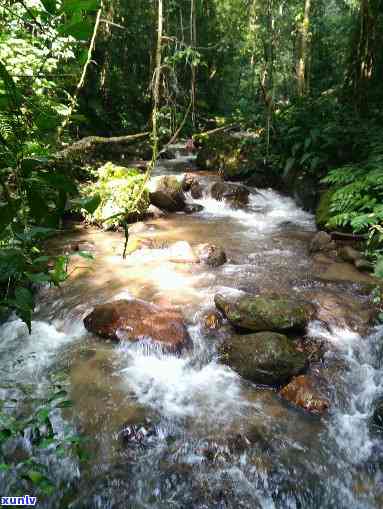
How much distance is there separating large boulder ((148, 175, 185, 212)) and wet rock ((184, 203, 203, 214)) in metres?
0.12

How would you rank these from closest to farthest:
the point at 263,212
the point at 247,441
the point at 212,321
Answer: the point at 247,441, the point at 212,321, the point at 263,212

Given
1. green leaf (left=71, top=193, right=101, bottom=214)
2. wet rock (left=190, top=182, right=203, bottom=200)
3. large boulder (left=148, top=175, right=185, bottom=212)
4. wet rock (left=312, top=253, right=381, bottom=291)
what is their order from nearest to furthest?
green leaf (left=71, top=193, right=101, bottom=214) < wet rock (left=312, top=253, right=381, bottom=291) < large boulder (left=148, top=175, right=185, bottom=212) < wet rock (left=190, top=182, right=203, bottom=200)

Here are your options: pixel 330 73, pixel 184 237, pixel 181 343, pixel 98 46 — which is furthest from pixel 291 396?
pixel 330 73

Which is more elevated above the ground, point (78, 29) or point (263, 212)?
point (78, 29)

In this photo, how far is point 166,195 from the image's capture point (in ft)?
31.8

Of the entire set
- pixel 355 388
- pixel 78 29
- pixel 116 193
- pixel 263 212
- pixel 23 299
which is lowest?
pixel 355 388

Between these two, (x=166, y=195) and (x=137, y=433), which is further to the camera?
(x=166, y=195)

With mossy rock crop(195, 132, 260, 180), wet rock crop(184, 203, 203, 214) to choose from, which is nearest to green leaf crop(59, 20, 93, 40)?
wet rock crop(184, 203, 203, 214)

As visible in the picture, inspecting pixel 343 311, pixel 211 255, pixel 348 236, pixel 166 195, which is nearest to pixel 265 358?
pixel 343 311

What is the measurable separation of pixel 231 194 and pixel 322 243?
396 centimetres

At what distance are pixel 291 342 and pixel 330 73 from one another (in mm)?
22663

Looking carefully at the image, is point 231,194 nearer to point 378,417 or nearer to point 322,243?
point 322,243

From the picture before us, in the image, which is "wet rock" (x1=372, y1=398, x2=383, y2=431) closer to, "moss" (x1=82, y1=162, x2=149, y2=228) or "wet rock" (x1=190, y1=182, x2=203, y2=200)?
"moss" (x1=82, y1=162, x2=149, y2=228)

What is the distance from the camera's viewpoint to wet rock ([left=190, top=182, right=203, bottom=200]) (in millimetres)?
10977
